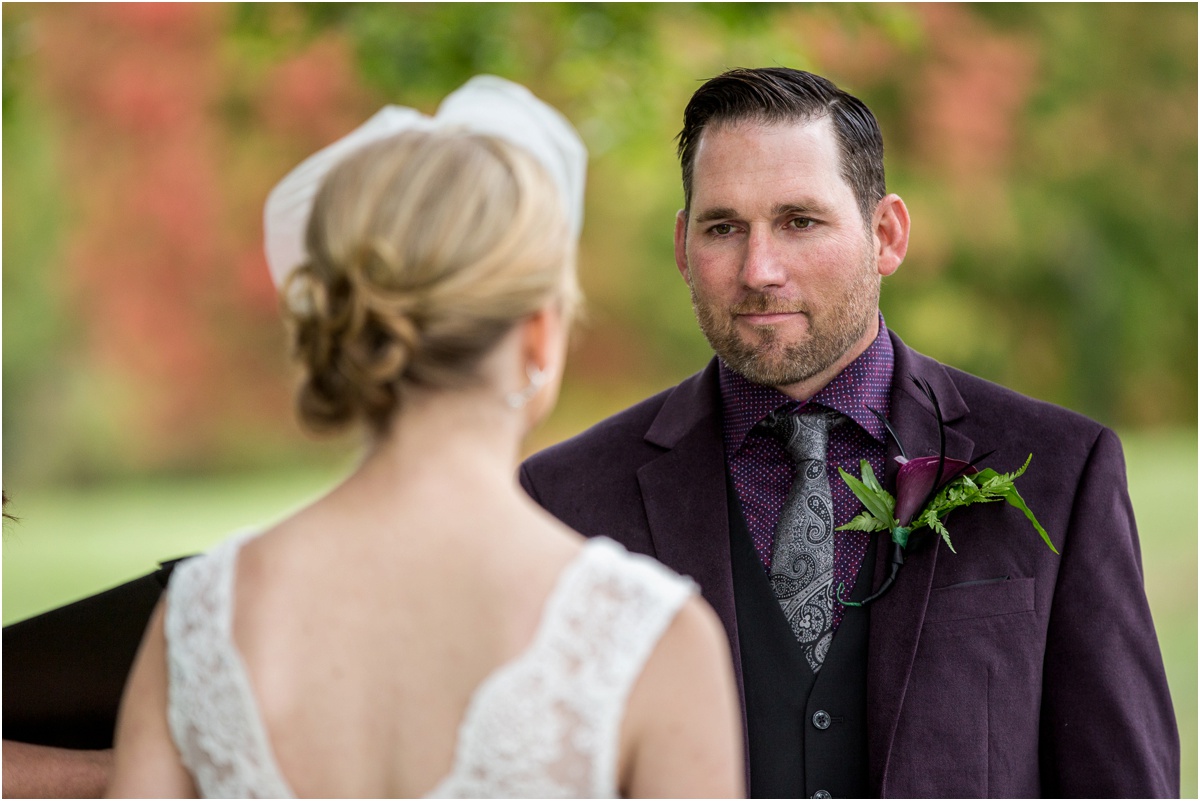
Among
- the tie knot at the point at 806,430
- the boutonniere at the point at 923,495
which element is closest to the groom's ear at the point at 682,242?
the tie knot at the point at 806,430

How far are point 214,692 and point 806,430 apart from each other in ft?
5.21

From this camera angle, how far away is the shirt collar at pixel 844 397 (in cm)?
296

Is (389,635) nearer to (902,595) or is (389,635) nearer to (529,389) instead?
(529,389)

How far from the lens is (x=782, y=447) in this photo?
3.00 metres

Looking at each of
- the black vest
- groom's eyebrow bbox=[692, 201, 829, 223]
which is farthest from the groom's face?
the black vest

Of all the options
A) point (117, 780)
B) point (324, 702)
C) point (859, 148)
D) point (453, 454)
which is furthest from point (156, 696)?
point (859, 148)

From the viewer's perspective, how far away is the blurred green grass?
412 inches

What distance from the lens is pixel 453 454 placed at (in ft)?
5.77

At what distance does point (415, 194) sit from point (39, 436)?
53.1 ft

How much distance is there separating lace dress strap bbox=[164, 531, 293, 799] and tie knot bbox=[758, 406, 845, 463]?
4.79 feet

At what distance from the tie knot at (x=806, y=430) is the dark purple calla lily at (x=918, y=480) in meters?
0.24

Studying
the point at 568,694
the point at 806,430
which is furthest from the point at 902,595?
the point at 568,694

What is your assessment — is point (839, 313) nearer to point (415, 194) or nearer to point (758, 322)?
point (758, 322)

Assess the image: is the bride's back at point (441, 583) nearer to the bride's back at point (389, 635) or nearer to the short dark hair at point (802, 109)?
the bride's back at point (389, 635)
